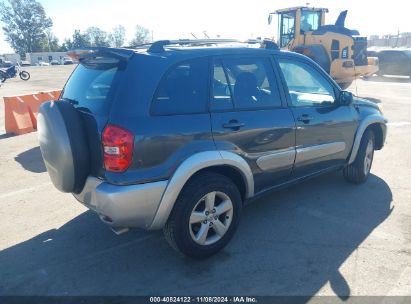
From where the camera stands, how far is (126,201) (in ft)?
8.74

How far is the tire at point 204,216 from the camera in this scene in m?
2.97

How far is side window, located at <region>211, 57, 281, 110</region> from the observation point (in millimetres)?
3201

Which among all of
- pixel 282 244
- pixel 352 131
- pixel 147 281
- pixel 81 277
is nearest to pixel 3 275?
pixel 81 277

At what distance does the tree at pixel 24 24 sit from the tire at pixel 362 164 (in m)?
107

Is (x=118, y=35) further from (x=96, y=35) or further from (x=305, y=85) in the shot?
(x=305, y=85)

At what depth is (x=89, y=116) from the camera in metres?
2.87

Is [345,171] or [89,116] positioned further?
[345,171]

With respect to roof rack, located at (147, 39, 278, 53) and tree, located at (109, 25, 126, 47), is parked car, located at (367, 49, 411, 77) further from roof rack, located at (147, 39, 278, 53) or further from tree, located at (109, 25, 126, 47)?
tree, located at (109, 25, 126, 47)

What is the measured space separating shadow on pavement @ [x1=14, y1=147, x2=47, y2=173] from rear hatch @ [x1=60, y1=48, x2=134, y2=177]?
2.80 m

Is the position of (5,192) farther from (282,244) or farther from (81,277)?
(282,244)

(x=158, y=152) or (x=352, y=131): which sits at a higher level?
(x=158, y=152)

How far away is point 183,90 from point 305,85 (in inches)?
73.9

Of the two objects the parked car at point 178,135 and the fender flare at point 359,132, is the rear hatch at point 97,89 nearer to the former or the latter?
the parked car at point 178,135

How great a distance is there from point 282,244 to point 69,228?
2.25 metres
